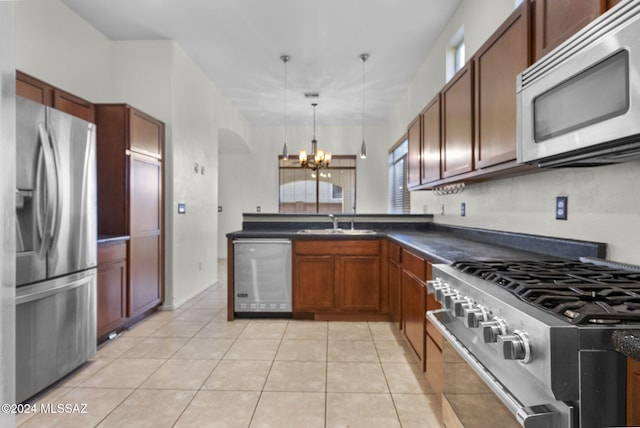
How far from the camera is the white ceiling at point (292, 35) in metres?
3.21

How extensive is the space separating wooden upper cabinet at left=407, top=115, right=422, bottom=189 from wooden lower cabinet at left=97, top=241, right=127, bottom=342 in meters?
2.83

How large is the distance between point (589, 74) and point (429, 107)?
6.26ft

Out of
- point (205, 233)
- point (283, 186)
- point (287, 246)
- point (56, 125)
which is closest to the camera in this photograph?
point (56, 125)

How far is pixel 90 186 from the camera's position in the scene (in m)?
2.37

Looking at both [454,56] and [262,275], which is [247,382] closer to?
[262,275]

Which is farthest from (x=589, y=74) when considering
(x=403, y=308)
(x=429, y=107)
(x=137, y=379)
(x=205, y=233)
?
(x=205, y=233)

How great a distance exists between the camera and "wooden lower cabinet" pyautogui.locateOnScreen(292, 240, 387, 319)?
133 inches

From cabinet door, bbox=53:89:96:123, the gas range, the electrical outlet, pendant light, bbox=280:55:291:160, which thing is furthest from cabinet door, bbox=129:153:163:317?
the electrical outlet

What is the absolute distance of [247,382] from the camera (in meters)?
2.21

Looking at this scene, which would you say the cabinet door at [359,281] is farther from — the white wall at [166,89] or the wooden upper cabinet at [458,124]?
the white wall at [166,89]

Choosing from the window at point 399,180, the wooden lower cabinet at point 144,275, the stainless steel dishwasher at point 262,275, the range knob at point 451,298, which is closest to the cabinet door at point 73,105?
the wooden lower cabinet at point 144,275

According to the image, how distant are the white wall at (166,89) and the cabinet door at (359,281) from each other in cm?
199

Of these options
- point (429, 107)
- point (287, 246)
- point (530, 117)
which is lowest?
point (287, 246)

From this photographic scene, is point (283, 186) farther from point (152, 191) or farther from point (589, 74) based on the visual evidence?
point (589, 74)
